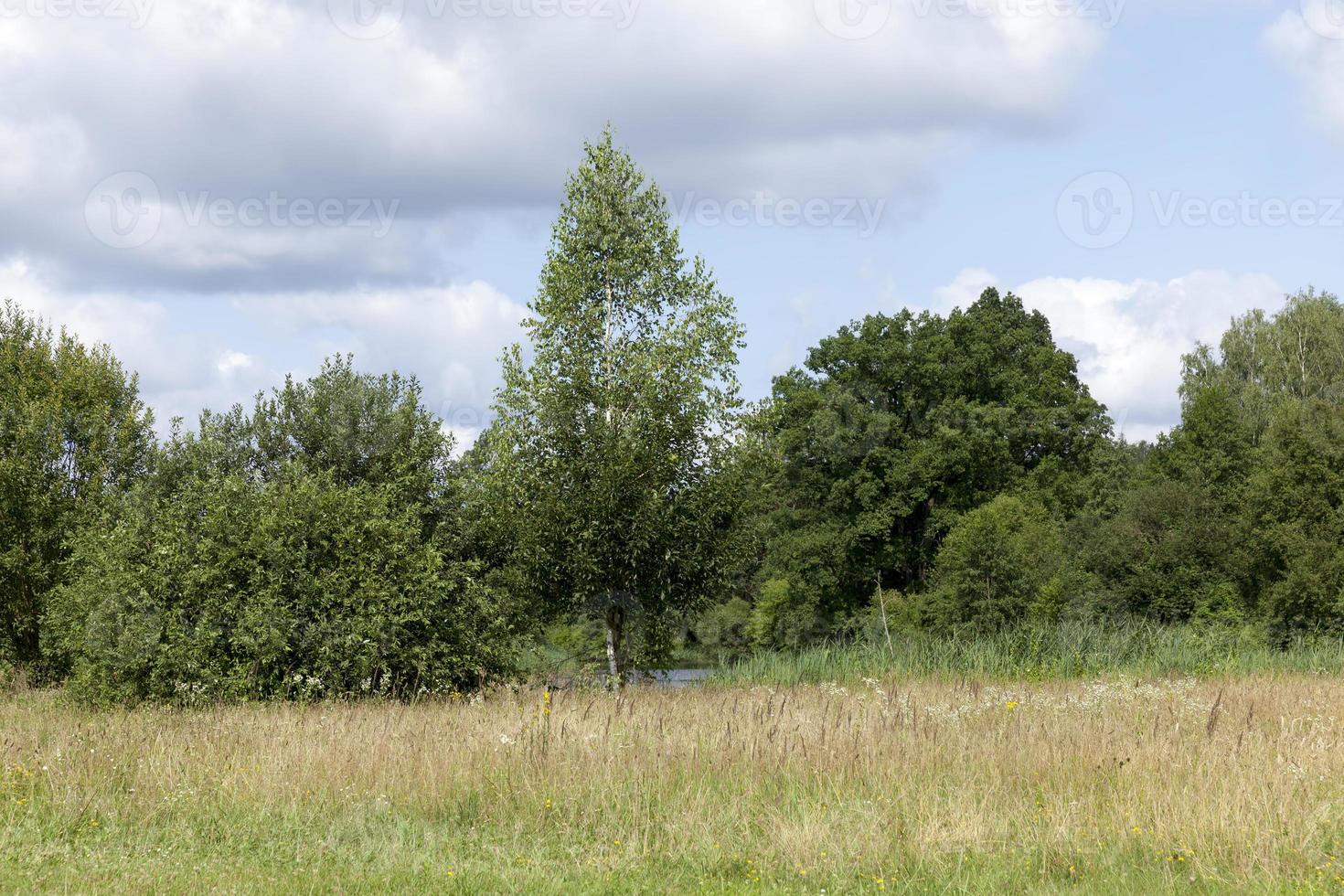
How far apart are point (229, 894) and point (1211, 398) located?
44229mm

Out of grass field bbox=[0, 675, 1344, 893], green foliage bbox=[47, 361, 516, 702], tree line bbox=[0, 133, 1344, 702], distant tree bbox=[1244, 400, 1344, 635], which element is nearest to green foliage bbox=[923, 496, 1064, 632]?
distant tree bbox=[1244, 400, 1344, 635]

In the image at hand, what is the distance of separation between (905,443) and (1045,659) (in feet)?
87.4

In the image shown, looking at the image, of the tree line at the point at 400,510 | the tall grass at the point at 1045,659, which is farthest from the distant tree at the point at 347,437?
the tall grass at the point at 1045,659

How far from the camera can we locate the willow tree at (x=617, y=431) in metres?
16.8

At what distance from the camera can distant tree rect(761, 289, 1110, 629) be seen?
43406 millimetres

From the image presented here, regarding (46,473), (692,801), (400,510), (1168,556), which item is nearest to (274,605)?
(400,510)

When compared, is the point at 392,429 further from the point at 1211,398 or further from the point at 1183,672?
the point at 1211,398

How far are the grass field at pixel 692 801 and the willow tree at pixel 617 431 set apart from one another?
5.19 m

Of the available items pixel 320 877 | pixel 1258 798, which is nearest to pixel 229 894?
pixel 320 877

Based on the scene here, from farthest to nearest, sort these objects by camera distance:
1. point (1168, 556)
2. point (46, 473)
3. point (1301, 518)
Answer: point (1168, 556) < point (1301, 518) < point (46, 473)

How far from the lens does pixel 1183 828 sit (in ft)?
24.4

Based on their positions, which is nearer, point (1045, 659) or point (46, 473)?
point (1045, 659)

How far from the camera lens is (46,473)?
23.8 metres

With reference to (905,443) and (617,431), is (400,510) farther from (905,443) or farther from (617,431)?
(905,443)
